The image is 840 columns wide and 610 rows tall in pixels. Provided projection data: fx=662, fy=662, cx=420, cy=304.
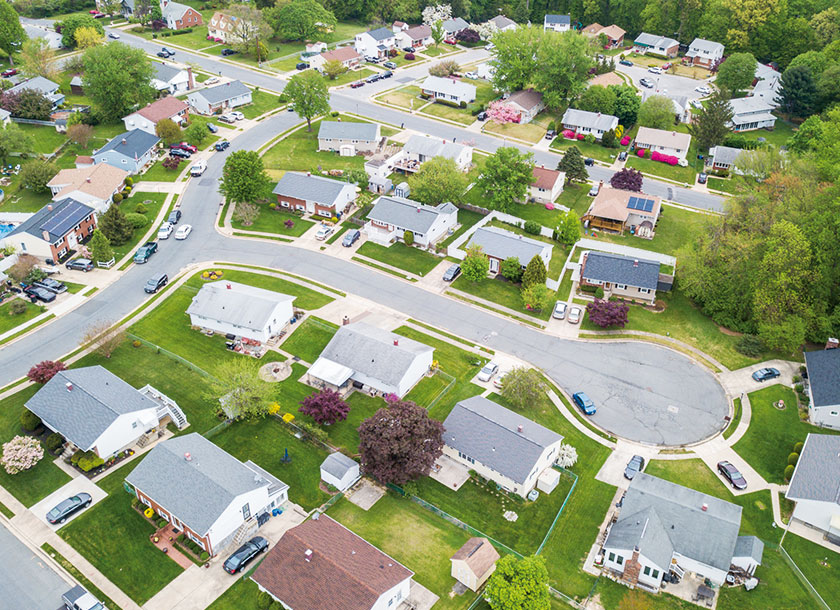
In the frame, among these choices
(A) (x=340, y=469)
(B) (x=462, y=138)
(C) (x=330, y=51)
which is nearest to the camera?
(A) (x=340, y=469)

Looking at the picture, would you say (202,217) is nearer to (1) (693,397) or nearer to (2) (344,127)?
(2) (344,127)

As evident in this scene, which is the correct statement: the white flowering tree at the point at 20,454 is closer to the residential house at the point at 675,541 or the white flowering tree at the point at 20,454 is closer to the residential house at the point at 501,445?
the residential house at the point at 501,445

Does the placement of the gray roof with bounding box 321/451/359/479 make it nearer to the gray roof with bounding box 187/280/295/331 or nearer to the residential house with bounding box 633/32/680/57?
the gray roof with bounding box 187/280/295/331

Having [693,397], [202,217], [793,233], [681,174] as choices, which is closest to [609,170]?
[681,174]

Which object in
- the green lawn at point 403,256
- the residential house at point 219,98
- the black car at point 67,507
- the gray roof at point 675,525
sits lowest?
the black car at point 67,507

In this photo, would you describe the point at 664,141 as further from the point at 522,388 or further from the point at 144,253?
the point at 144,253

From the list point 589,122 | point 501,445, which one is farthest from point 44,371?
point 589,122

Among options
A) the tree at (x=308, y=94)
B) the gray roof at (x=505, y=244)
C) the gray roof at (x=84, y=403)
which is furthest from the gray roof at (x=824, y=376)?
the tree at (x=308, y=94)
